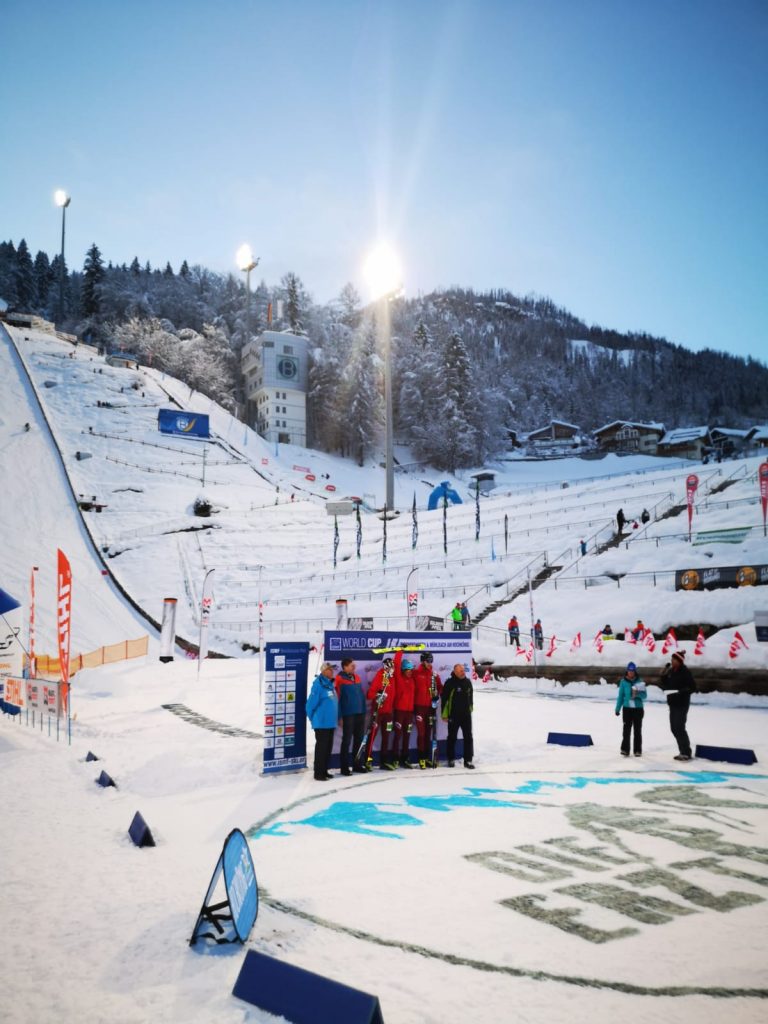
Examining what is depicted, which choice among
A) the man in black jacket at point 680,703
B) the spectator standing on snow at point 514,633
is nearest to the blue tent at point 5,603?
the man in black jacket at point 680,703

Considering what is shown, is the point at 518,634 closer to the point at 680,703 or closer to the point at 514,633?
the point at 514,633

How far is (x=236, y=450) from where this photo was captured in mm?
81375

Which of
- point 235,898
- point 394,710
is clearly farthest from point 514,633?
point 235,898

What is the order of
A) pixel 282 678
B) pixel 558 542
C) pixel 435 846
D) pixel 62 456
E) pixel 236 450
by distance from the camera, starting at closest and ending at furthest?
pixel 435 846 < pixel 282 678 < pixel 558 542 < pixel 62 456 < pixel 236 450

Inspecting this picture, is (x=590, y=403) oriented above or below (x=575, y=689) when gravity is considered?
above

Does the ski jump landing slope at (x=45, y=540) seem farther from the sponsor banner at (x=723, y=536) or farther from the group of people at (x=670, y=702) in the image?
the sponsor banner at (x=723, y=536)

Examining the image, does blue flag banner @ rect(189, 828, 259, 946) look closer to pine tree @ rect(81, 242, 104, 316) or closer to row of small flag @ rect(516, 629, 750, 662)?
row of small flag @ rect(516, 629, 750, 662)

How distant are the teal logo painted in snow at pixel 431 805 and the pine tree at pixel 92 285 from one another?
131 meters

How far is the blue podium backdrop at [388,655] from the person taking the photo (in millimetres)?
10625

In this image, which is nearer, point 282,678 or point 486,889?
point 486,889

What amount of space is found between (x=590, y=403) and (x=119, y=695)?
138032mm

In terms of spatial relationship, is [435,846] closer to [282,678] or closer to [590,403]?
[282,678]

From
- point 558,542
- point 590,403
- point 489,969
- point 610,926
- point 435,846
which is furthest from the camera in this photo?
point 590,403

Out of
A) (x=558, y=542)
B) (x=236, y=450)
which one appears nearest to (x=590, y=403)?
(x=236, y=450)
